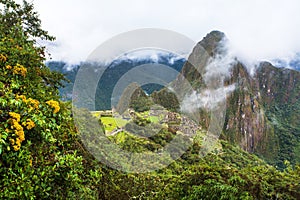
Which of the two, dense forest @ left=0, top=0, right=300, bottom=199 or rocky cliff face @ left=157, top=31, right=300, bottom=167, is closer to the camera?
dense forest @ left=0, top=0, right=300, bottom=199

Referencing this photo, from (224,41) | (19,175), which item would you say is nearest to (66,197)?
(19,175)

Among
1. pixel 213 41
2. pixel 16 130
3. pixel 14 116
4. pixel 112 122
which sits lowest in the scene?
pixel 16 130

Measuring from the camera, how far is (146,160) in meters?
21.5

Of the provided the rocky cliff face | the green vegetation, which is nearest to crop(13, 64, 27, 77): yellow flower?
the green vegetation

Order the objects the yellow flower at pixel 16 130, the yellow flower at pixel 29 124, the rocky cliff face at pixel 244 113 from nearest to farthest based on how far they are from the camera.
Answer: the yellow flower at pixel 16 130 < the yellow flower at pixel 29 124 < the rocky cliff face at pixel 244 113

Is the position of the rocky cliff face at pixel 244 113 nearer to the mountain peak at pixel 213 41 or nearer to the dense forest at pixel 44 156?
the mountain peak at pixel 213 41

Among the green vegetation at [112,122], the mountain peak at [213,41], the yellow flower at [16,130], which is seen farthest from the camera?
the mountain peak at [213,41]

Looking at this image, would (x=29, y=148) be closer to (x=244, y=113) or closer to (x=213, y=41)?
(x=244, y=113)

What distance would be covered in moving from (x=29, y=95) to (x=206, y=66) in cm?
8668

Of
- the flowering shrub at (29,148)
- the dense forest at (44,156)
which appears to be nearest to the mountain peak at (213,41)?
the dense forest at (44,156)

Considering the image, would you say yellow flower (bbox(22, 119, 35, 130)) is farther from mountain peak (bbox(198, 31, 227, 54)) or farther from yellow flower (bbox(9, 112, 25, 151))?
mountain peak (bbox(198, 31, 227, 54))

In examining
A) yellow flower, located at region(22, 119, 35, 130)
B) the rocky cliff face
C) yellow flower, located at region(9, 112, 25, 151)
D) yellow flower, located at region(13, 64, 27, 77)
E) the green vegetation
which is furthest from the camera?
the rocky cliff face

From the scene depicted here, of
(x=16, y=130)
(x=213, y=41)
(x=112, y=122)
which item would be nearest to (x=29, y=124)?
(x=16, y=130)

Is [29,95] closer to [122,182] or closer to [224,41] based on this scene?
[122,182]
